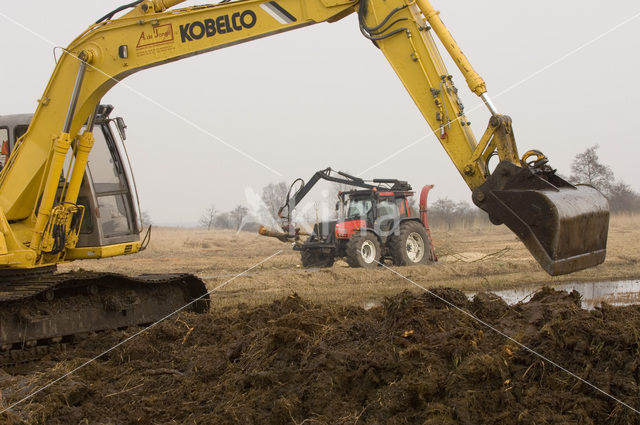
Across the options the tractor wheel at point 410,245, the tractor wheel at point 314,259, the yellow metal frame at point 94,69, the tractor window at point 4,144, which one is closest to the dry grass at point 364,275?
the tractor wheel at point 314,259

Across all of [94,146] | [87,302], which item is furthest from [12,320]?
[94,146]

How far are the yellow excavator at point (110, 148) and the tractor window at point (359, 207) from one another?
9.98 meters

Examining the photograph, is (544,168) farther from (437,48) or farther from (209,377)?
(209,377)

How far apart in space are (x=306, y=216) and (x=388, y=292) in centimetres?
678

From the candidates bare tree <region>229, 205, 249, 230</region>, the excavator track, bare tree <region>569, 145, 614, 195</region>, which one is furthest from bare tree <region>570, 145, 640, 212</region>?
the excavator track

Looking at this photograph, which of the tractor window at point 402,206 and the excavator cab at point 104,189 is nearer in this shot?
the excavator cab at point 104,189

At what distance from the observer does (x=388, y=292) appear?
42.2 feet

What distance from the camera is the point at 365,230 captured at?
17.9 metres

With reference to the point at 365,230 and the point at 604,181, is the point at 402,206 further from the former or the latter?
the point at 604,181

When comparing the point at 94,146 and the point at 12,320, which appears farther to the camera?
the point at 94,146

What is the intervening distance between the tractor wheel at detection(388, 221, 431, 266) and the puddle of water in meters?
5.36

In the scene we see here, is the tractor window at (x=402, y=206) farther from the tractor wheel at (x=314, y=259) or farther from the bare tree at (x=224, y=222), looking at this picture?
the bare tree at (x=224, y=222)

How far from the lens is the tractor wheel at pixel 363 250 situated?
17328mm

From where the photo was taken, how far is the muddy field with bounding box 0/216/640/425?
4523 millimetres
